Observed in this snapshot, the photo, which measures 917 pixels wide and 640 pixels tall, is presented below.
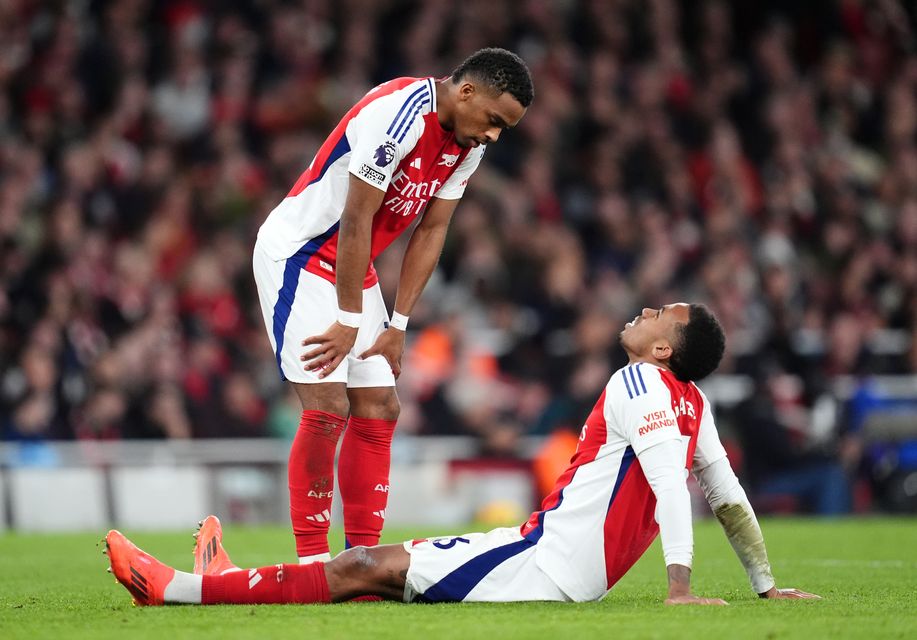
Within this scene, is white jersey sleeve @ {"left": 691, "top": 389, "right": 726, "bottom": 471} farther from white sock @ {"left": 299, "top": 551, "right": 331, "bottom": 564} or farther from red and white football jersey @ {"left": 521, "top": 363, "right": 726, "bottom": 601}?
white sock @ {"left": 299, "top": 551, "right": 331, "bottom": 564}

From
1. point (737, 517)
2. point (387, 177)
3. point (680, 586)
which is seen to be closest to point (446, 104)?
point (387, 177)

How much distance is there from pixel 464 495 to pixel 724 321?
11.0ft

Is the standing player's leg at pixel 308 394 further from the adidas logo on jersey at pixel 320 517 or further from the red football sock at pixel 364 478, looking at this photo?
the red football sock at pixel 364 478

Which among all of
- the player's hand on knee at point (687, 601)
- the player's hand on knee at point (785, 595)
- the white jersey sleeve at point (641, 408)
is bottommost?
the player's hand on knee at point (785, 595)

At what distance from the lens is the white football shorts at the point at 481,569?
5.19 meters

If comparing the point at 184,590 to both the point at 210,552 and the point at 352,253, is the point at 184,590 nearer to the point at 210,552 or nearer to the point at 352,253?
the point at 210,552

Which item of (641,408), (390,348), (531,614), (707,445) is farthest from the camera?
(390,348)

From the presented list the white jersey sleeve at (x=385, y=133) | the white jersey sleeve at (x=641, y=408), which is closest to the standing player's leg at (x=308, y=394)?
the white jersey sleeve at (x=385, y=133)

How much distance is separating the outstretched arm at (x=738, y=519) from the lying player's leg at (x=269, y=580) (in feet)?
4.04

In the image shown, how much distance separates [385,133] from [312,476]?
140 centimetres

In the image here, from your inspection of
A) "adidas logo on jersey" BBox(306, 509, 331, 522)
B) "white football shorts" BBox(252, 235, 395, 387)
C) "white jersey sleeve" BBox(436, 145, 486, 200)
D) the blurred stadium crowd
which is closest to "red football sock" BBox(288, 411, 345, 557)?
"adidas logo on jersey" BBox(306, 509, 331, 522)

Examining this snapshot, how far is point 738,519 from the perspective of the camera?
5480 mm

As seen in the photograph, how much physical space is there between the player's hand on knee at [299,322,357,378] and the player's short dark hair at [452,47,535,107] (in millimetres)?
1111

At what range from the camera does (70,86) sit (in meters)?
14.8
